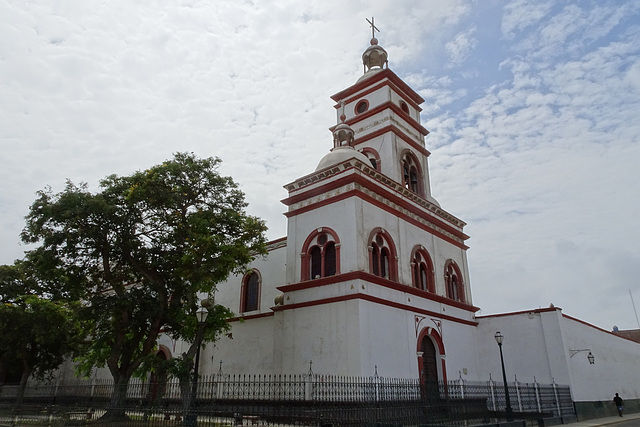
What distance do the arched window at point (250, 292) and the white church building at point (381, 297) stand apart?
0.21ft

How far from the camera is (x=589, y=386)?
802 inches

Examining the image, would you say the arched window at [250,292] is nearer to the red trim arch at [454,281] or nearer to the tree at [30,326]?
the tree at [30,326]

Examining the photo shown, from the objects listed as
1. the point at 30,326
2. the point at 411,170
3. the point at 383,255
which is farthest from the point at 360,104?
the point at 30,326

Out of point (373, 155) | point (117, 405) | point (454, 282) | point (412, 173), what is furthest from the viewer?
point (412, 173)

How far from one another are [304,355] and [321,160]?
Result: 29.2 feet

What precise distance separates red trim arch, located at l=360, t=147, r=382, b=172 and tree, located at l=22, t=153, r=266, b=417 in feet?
26.3

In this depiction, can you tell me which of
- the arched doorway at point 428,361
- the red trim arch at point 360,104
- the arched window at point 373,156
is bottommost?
the arched doorway at point 428,361

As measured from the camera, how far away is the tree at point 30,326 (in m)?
21.1

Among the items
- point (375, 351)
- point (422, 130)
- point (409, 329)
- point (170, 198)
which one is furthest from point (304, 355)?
point (422, 130)

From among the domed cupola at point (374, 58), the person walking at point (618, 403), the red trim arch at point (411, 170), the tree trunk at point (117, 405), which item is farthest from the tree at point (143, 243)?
the person walking at point (618, 403)

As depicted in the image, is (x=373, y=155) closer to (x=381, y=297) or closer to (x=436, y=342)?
(x=381, y=297)

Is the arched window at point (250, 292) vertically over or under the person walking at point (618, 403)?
over

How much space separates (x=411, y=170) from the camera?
24.5 m

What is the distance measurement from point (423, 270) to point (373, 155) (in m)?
6.46
